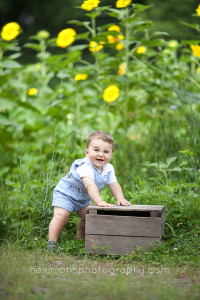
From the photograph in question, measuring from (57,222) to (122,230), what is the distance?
0.48m

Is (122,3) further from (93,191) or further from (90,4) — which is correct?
(93,191)

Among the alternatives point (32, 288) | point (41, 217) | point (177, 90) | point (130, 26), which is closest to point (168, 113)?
point (177, 90)

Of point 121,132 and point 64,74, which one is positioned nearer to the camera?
point 64,74

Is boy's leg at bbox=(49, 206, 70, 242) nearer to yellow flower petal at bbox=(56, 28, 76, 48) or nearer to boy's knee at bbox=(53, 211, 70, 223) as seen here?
boy's knee at bbox=(53, 211, 70, 223)

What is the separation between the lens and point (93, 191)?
276cm

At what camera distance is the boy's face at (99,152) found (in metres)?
2.89

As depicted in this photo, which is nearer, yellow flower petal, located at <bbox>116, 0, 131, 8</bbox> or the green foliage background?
the green foliage background

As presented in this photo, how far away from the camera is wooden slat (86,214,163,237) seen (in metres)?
2.63

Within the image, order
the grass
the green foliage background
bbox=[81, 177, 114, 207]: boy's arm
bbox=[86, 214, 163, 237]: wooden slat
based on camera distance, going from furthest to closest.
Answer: the green foliage background < bbox=[81, 177, 114, 207]: boy's arm < bbox=[86, 214, 163, 237]: wooden slat < the grass

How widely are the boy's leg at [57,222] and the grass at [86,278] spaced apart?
7.0 inches

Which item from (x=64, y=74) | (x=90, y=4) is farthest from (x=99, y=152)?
(x=64, y=74)

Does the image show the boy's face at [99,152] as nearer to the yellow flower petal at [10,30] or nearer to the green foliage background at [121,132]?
the green foliage background at [121,132]

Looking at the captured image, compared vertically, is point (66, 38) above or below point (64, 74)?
above

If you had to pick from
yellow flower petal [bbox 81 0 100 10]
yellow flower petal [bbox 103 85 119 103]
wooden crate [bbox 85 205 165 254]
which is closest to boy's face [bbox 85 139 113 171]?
wooden crate [bbox 85 205 165 254]
